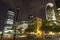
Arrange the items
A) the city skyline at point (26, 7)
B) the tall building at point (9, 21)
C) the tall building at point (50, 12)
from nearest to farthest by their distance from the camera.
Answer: the tall building at point (9, 21) → the tall building at point (50, 12) → the city skyline at point (26, 7)

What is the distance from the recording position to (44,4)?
3215mm

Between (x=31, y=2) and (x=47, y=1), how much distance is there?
32 cm

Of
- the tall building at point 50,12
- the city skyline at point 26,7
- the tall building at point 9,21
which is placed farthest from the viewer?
the city skyline at point 26,7

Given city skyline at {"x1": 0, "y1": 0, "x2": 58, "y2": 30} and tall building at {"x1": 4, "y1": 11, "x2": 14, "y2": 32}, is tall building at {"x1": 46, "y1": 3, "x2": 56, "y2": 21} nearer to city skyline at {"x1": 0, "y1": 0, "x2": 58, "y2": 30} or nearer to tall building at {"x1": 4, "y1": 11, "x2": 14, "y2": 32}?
city skyline at {"x1": 0, "y1": 0, "x2": 58, "y2": 30}

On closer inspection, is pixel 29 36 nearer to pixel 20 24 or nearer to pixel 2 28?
pixel 20 24

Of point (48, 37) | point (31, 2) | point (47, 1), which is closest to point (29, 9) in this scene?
point (31, 2)

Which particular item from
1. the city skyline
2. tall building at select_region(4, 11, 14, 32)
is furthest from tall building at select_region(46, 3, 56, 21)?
tall building at select_region(4, 11, 14, 32)

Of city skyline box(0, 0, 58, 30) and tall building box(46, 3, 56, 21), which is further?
city skyline box(0, 0, 58, 30)

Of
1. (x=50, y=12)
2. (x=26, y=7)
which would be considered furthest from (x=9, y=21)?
(x=50, y=12)

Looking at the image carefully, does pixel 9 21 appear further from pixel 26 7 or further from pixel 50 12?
pixel 50 12

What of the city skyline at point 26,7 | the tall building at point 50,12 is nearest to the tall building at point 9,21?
the city skyline at point 26,7

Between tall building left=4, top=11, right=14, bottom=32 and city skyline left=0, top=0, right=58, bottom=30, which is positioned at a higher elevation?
city skyline left=0, top=0, right=58, bottom=30

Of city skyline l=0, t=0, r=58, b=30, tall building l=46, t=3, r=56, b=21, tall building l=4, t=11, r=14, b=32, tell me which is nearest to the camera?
tall building l=4, t=11, r=14, b=32

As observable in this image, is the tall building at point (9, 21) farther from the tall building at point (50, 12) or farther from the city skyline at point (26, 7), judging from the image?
the tall building at point (50, 12)
